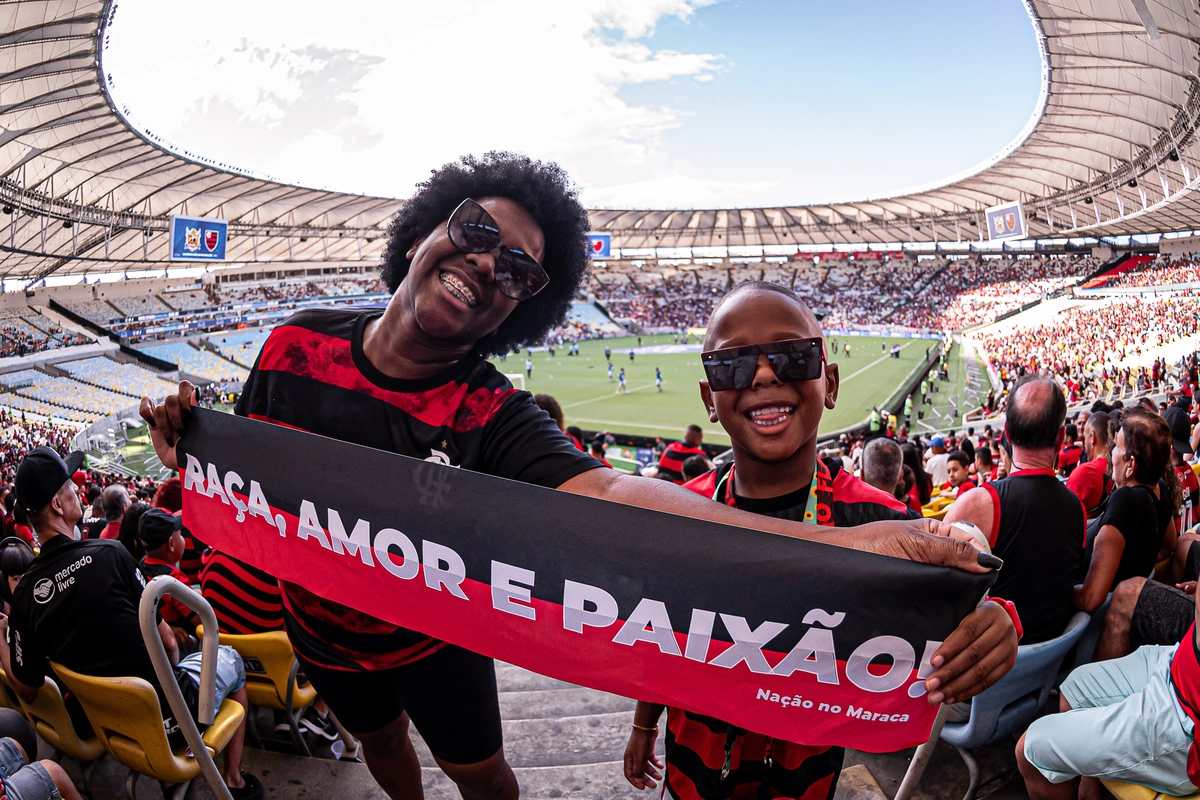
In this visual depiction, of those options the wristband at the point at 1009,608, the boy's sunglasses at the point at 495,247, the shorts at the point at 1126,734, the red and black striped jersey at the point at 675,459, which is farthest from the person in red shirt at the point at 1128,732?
the red and black striped jersey at the point at 675,459

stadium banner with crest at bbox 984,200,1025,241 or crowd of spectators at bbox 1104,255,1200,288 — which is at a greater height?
stadium banner with crest at bbox 984,200,1025,241

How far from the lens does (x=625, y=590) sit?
1.97 metres

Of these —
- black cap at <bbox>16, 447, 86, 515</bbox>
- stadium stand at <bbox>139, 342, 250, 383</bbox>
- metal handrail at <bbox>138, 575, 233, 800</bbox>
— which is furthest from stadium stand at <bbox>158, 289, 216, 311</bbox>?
metal handrail at <bbox>138, 575, 233, 800</bbox>

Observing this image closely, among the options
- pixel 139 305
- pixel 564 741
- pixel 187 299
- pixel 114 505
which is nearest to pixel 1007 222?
pixel 564 741

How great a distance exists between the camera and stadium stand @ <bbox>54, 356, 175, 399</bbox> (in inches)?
1455

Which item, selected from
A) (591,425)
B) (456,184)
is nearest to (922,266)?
(591,425)

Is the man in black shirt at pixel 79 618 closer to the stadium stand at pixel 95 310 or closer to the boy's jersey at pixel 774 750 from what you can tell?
the boy's jersey at pixel 774 750

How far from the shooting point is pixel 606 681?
207 cm

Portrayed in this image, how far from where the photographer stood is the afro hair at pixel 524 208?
9.47 ft

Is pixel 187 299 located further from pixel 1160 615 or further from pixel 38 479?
pixel 1160 615

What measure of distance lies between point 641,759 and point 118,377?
145 ft

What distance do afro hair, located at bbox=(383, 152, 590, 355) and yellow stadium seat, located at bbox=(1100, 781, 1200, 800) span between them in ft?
9.25

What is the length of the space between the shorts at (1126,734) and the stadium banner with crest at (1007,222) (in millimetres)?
47166

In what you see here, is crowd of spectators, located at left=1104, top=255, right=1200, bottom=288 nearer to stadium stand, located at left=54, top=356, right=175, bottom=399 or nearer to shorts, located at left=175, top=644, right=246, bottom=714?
shorts, located at left=175, top=644, right=246, bottom=714
